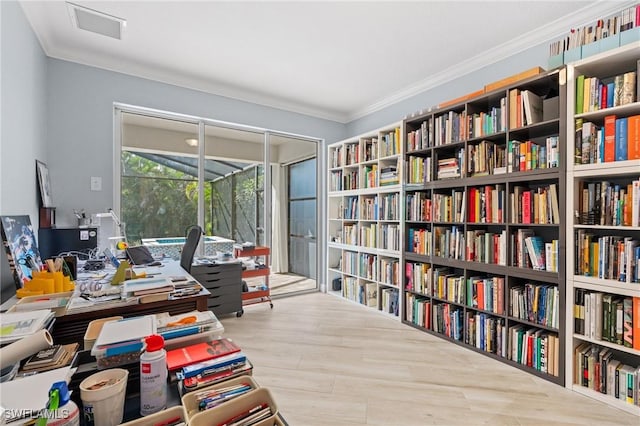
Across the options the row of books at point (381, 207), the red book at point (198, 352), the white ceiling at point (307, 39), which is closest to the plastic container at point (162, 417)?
the red book at point (198, 352)

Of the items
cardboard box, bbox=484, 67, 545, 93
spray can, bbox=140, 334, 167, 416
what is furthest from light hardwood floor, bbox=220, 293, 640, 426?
cardboard box, bbox=484, 67, 545, 93

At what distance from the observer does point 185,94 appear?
3.47 m

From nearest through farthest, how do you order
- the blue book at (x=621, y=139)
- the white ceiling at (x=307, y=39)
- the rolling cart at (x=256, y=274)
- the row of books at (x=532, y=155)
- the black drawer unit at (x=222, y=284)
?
the blue book at (x=621, y=139) → the row of books at (x=532, y=155) → the white ceiling at (x=307, y=39) → the black drawer unit at (x=222, y=284) → the rolling cart at (x=256, y=274)

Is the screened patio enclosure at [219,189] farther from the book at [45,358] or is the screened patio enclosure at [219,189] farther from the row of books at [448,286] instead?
the book at [45,358]

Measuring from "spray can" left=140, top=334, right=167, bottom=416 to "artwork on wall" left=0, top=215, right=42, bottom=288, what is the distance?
4.66ft

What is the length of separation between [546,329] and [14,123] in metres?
3.92

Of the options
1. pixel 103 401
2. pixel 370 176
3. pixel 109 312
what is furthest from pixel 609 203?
pixel 109 312

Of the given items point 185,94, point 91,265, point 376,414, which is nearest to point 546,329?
point 376,414

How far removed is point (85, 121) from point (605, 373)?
4.72 metres

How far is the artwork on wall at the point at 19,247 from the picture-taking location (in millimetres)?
1601

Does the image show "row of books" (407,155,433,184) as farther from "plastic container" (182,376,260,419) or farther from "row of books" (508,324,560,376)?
"plastic container" (182,376,260,419)

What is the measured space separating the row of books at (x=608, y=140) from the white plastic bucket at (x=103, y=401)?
2700 millimetres

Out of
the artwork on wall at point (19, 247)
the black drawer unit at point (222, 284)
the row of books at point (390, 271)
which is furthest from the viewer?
the row of books at point (390, 271)

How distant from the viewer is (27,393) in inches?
27.5
